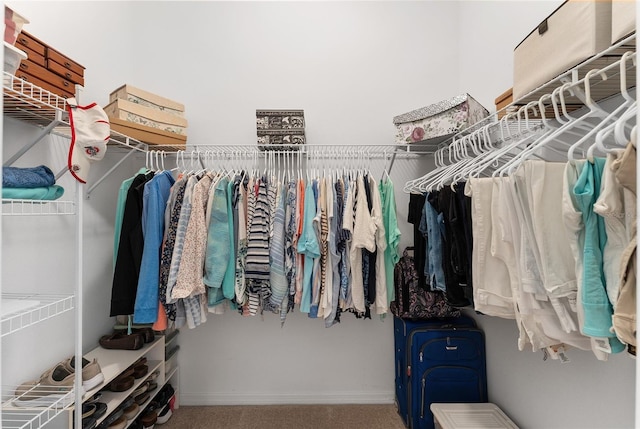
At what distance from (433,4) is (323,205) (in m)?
1.84

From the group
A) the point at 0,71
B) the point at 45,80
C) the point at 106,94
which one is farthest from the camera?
the point at 106,94

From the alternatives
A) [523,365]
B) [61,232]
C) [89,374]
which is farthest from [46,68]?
[523,365]

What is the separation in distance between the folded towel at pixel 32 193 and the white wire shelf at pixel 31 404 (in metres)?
0.83

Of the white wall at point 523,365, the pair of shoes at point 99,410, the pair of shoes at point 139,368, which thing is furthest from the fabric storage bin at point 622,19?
the pair of shoes at point 139,368

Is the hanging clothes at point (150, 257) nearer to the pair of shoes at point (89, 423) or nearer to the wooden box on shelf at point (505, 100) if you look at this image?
the pair of shoes at point (89, 423)

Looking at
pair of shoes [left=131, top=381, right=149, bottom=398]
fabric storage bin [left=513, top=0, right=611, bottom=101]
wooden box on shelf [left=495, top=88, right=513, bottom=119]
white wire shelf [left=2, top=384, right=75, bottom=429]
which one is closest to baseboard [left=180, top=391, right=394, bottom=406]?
pair of shoes [left=131, top=381, right=149, bottom=398]

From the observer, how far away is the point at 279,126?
203 cm

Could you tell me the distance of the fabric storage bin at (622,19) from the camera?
0.77 metres

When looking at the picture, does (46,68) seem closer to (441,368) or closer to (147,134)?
(147,134)

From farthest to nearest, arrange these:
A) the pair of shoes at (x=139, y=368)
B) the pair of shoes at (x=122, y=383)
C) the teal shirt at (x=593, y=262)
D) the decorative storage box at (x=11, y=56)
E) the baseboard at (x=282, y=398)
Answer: the baseboard at (x=282, y=398) → the pair of shoes at (x=139, y=368) → the pair of shoes at (x=122, y=383) → the decorative storage box at (x=11, y=56) → the teal shirt at (x=593, y=262)

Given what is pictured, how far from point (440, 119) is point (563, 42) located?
0.82 metres

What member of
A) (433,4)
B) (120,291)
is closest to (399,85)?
(433,4)

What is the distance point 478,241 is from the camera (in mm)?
1202

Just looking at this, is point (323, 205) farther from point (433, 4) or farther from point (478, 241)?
point (433, 4)
